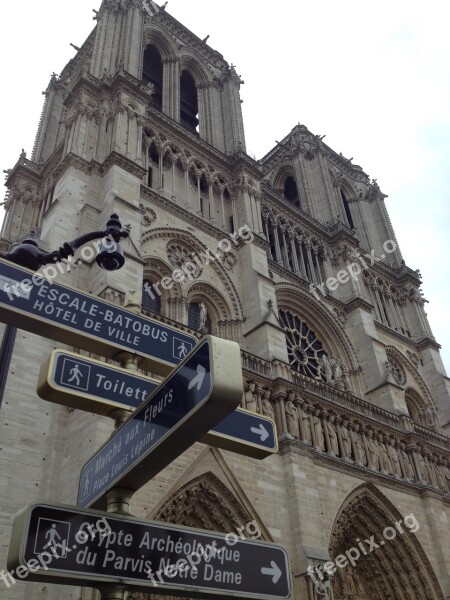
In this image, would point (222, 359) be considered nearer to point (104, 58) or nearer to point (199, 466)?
point (199, 466)

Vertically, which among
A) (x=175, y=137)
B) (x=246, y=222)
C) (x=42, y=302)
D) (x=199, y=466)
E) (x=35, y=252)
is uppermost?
(x=175, y=137)

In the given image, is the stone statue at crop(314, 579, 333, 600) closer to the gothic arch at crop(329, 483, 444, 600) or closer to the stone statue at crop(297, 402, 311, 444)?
the gothic arch at crop(329, 483, 444, 600)

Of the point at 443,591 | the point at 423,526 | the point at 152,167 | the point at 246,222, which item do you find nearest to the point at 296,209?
the point at 246,222

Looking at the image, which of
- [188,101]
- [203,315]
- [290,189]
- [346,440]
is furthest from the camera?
[290,189]

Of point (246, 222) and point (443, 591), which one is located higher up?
point (246, 222)

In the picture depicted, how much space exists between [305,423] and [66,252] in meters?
11.6

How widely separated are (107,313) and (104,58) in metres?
19.8

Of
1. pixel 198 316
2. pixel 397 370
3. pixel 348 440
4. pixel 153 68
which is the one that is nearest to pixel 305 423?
pixel 348 440

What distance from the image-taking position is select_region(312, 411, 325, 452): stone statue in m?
15.5

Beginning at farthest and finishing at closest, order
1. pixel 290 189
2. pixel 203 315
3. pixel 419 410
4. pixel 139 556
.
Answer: pixel 290 189 < pixel 419 410 < pixel 203 315 < pixel 139 556

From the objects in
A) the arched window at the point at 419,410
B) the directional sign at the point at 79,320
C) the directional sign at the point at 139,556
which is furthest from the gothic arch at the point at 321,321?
the directional sign at the point at 139,556

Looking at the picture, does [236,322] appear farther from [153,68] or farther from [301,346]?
[153,68]

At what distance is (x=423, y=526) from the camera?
1686cm

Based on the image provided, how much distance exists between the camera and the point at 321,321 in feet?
72.0
